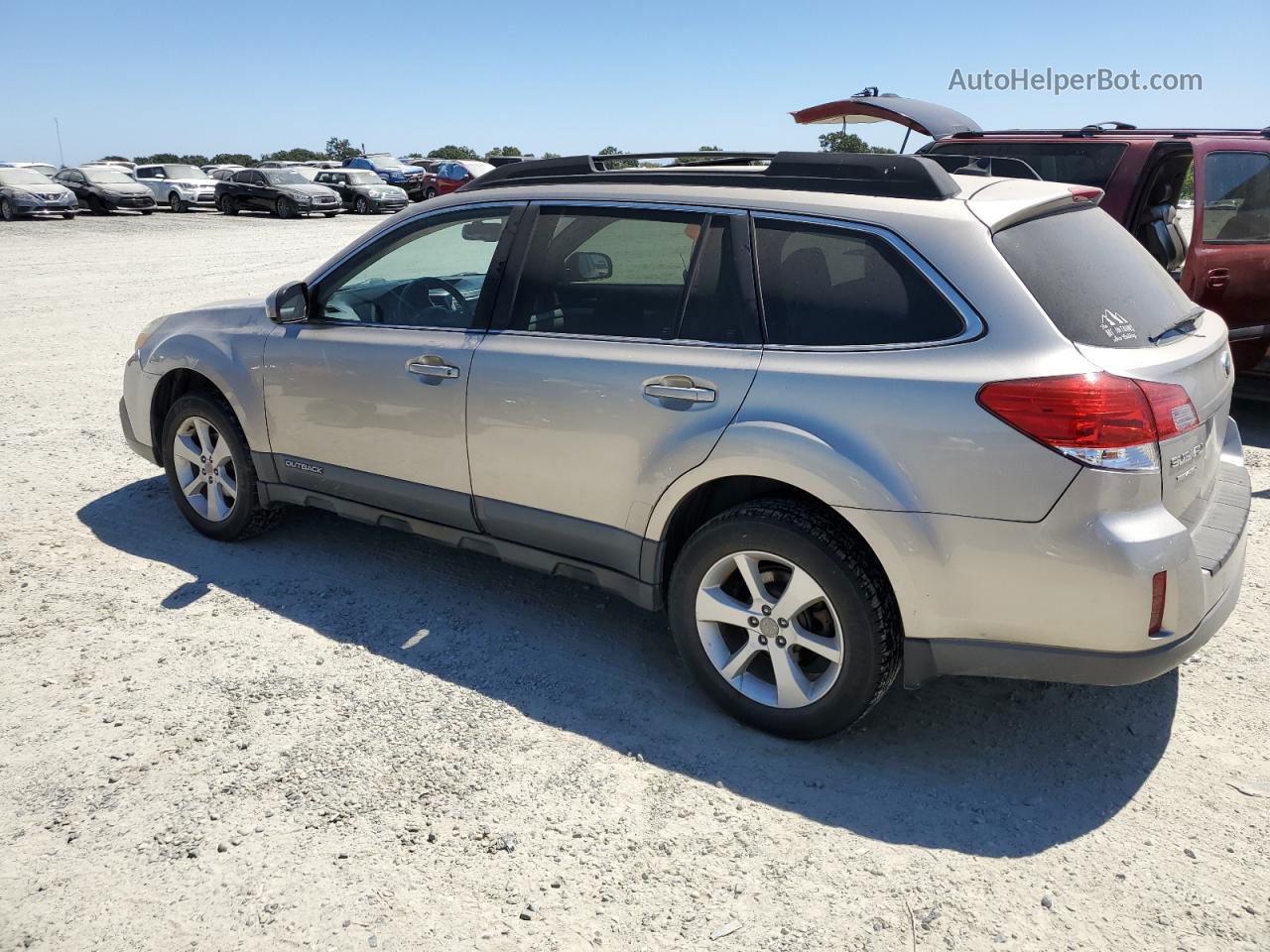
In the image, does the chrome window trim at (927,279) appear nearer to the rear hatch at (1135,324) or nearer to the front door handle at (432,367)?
the rear hatch at (1135,324)

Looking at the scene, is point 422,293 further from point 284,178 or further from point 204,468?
point 284,178

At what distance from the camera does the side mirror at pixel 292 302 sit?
4.61m

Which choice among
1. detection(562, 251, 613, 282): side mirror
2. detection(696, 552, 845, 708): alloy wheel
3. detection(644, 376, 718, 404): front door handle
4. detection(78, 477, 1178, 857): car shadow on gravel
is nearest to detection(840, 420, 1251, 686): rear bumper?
detection(696, 552, 845, 708): alloy wheel

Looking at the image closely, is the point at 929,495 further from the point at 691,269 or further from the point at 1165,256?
the point at 1165,256

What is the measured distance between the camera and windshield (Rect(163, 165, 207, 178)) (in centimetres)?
3444

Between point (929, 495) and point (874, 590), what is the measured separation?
359mm

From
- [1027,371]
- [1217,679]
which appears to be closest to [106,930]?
[1027,371]

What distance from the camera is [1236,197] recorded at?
6887 mm

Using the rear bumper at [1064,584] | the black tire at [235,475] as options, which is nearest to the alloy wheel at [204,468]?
the black tire at [235,475]

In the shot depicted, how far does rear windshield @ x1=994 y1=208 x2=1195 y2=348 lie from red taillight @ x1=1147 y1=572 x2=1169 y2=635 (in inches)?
26.8

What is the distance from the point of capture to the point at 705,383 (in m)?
3.39

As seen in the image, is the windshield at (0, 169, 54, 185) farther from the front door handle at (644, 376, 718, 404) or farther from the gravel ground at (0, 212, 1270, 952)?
the front door handle at (644, 376, 718, 404)

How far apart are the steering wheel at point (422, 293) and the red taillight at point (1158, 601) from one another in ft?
9.50

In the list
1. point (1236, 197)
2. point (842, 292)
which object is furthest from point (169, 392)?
point (1236, 197)
